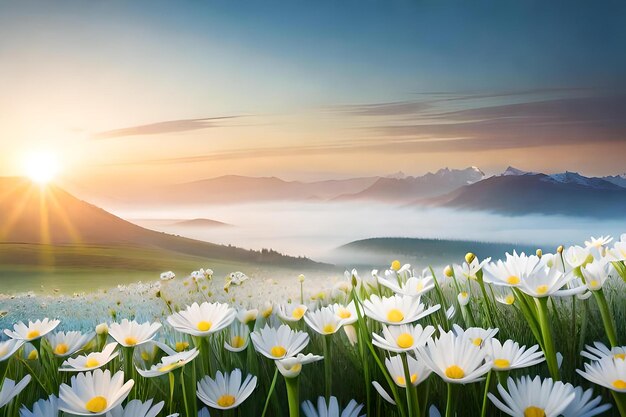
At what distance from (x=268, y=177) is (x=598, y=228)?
2.47 metres

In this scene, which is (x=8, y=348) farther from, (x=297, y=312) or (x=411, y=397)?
(x=411, y=397)

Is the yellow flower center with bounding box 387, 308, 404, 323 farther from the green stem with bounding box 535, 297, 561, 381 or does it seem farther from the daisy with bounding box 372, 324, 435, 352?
the green stem with bounding box 535, 297, 561, 381

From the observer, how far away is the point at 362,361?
3.00 feet

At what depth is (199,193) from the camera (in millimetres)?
4695

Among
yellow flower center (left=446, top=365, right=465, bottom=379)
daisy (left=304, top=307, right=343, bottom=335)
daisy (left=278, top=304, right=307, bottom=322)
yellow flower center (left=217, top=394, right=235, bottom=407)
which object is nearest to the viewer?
yellow flower center (left=446, top=365, right=465, bottom=379)

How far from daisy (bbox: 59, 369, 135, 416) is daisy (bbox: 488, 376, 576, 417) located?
420 millimetres

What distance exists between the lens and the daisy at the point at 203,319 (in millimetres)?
834

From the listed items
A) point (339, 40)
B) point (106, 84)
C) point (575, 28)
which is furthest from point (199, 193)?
point (575, 28)

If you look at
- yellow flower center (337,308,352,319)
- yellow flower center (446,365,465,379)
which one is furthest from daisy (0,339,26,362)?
yellow flower center (446,365,465,379)

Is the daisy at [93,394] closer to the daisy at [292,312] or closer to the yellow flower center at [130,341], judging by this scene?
the yellow flower center at [130,341]

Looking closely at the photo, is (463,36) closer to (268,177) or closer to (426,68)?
(426,68)

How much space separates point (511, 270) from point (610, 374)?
0.19 meters

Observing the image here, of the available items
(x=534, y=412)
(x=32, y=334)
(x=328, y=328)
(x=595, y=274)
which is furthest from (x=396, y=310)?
(x=32, y=334)

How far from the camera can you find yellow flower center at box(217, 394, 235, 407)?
31.7 inches
